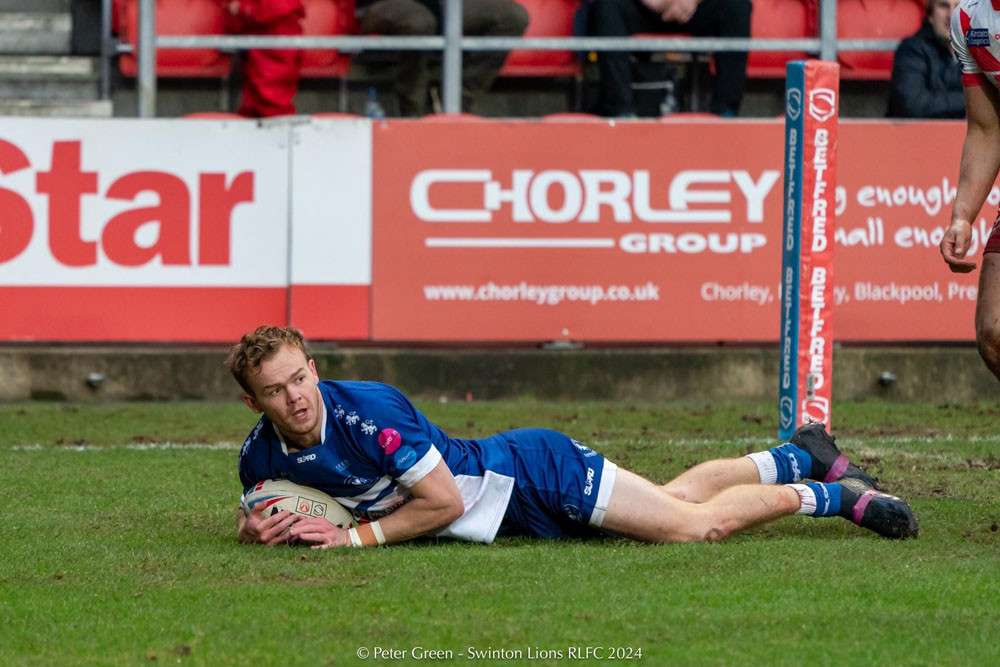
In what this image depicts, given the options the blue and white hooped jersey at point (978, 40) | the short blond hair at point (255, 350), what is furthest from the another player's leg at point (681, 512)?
the blue and white hooped jersey at point (978, 40)

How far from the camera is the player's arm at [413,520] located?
5.95 metres

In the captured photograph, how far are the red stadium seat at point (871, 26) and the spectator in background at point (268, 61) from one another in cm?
472

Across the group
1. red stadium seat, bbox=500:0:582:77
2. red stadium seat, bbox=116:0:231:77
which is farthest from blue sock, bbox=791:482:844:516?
red stadium seat, bbox=116:0:231:77

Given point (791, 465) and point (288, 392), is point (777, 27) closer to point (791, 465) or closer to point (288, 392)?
point (791, 465)

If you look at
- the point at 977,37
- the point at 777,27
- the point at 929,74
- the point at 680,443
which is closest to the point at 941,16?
the point at 929,74

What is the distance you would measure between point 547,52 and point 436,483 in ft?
28.8

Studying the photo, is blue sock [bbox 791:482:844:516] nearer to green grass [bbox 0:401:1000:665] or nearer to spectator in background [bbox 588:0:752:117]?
green grass [bbox 0:401:1000:665]

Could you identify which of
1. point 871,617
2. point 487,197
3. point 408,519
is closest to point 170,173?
point 487,197

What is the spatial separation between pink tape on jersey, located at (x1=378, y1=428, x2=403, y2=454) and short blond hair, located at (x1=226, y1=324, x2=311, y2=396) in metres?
0.45

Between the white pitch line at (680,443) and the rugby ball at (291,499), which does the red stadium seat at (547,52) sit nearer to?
the white pitch line at (680,443)

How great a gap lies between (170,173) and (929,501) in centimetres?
642

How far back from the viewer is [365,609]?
502 centimetres

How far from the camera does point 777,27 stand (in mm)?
14250

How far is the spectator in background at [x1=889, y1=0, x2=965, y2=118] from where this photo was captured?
40.7 ft
